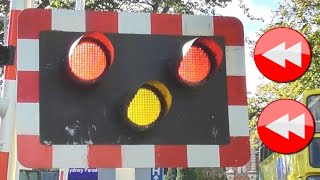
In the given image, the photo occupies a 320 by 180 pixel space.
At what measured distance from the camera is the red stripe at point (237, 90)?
2.96m

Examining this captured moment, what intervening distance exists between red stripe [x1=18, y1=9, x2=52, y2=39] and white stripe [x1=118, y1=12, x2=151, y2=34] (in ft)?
1.05

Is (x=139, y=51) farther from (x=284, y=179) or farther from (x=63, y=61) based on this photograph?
(x=284, y=179)

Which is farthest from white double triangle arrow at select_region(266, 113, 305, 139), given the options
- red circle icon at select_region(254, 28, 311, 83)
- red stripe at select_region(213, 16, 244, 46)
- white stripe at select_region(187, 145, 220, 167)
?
white stripe at select_region(187, 145, 220, 167)

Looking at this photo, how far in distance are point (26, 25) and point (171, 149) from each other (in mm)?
837

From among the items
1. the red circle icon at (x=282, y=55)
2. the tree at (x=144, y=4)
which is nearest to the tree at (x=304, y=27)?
the tree at (x=144, y=4)

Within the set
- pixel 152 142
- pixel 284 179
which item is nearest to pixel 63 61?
pixel 152 142

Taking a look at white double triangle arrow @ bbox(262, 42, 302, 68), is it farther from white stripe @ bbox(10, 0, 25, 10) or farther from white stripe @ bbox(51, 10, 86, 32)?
white stripe @ bbox(51, 10, 86, 32)

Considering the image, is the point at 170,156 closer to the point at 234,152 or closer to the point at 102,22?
the point at 234,152

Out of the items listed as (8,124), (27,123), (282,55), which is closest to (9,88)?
(8,124)

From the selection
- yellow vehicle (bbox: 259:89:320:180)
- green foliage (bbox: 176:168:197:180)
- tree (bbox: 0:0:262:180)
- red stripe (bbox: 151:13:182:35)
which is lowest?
green foliage (bbox: 176:168:197:180)

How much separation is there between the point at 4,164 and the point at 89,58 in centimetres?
86

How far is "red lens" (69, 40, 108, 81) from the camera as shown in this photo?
2693mm

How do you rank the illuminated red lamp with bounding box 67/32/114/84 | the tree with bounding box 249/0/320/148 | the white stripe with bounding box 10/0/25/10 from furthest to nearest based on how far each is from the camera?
1. the tree with bounding box 249/0/320/148
2. the white stripe with bounding box 10/0/25/10
3. the illuminated red lamp with bounding box 67/32/114/84

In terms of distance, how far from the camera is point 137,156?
279 centimetres
